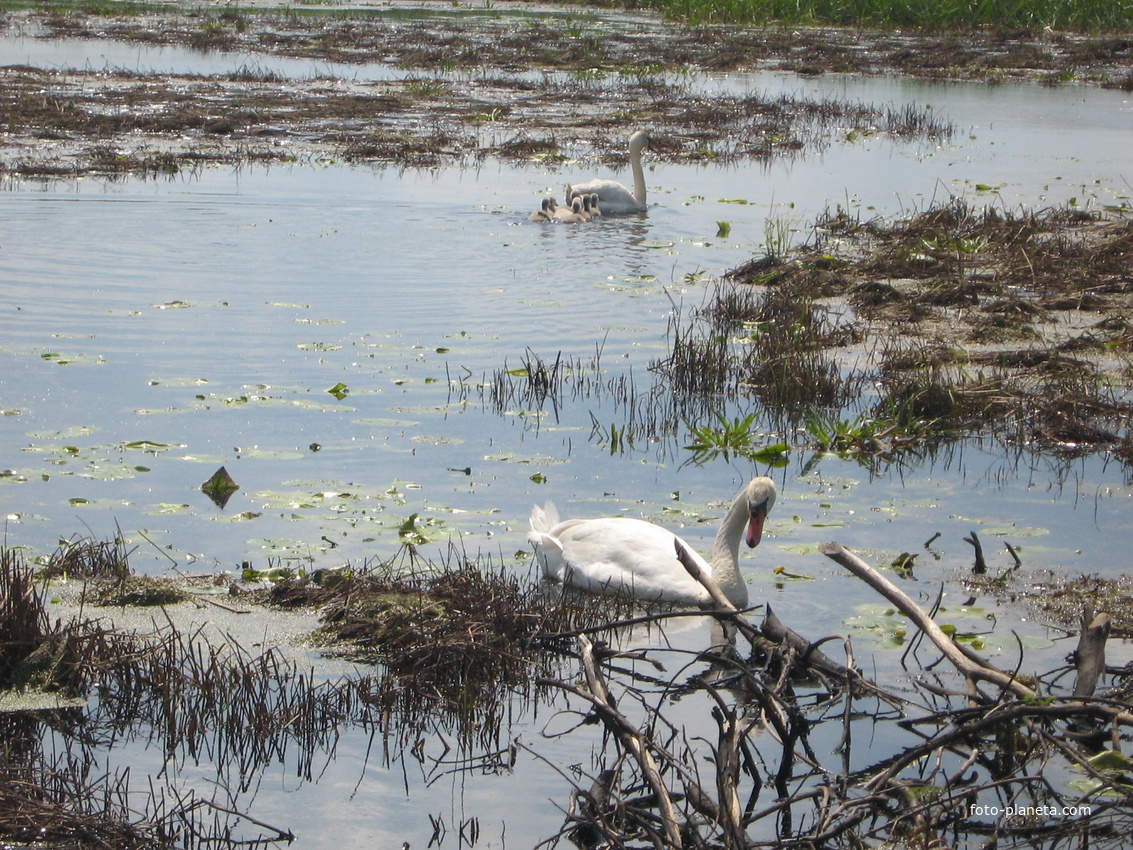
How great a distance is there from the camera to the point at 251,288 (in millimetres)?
12711

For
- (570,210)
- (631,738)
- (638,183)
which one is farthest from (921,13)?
(631,738)

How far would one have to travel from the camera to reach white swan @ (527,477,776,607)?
6793 millimetres

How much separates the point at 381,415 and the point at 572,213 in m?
7.58

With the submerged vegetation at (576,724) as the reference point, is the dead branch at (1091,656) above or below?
above

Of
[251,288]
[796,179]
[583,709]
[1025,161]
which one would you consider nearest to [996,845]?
[583,709]

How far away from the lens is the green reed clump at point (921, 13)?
40.3 m

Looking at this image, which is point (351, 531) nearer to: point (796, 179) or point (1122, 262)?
point (1122, 262)

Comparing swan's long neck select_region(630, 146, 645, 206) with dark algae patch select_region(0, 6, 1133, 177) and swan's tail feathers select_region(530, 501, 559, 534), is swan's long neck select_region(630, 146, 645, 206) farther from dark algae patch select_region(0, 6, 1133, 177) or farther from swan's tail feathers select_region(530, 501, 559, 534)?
swan's tail feathers select_region(530, 501, 559, 534)

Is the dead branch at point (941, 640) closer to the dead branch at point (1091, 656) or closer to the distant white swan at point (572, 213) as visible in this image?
the dead branch at point (1091, 656)

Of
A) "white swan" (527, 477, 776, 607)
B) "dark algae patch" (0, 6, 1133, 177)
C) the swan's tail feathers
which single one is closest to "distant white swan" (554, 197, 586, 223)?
"dark algae patch" (0, 6, 1133, 177)

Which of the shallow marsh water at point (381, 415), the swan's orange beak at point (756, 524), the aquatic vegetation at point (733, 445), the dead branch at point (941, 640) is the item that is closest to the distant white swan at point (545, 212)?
the shallow marsh water at point (381, 415)

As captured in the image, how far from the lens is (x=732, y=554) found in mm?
6867

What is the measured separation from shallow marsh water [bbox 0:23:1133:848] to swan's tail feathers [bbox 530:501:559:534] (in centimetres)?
22

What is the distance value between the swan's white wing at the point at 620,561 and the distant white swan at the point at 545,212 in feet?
31.1
